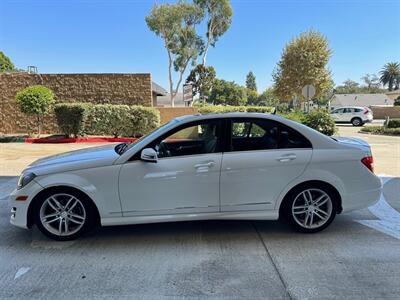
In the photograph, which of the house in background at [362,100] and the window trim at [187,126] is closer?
the window trim at [187,126]

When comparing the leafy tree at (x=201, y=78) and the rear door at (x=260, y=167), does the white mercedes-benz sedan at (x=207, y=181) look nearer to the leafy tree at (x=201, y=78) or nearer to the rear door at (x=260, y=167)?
the rear door at (x=260, y=167)

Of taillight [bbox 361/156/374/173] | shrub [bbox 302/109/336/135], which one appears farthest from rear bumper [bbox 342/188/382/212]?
shrub [bbox 302/109/336/135]

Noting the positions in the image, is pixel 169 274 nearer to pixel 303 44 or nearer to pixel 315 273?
pixel 315 273

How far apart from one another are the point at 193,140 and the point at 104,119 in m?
11.0

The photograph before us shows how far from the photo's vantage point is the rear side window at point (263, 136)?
388 centimetres

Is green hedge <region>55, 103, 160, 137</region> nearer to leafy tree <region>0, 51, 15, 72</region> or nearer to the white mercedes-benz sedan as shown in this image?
the white mercedes-benz sedan

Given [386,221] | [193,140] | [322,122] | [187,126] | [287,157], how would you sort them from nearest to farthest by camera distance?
[287,157], [187,126], [193,140], [386,221], [322,122]

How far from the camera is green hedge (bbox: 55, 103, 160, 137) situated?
13.7 metres

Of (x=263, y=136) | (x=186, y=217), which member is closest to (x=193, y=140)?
(x=263, y=136)

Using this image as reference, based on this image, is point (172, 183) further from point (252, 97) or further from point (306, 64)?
point (252, 97)

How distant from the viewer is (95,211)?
3719 millimetres

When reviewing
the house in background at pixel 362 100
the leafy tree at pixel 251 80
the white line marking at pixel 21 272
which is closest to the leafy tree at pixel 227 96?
the house in background at pixel 362 100

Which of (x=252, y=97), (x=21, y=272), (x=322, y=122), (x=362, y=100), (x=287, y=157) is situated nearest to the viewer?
(x=21, y=272)

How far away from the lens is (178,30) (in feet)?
91.0
